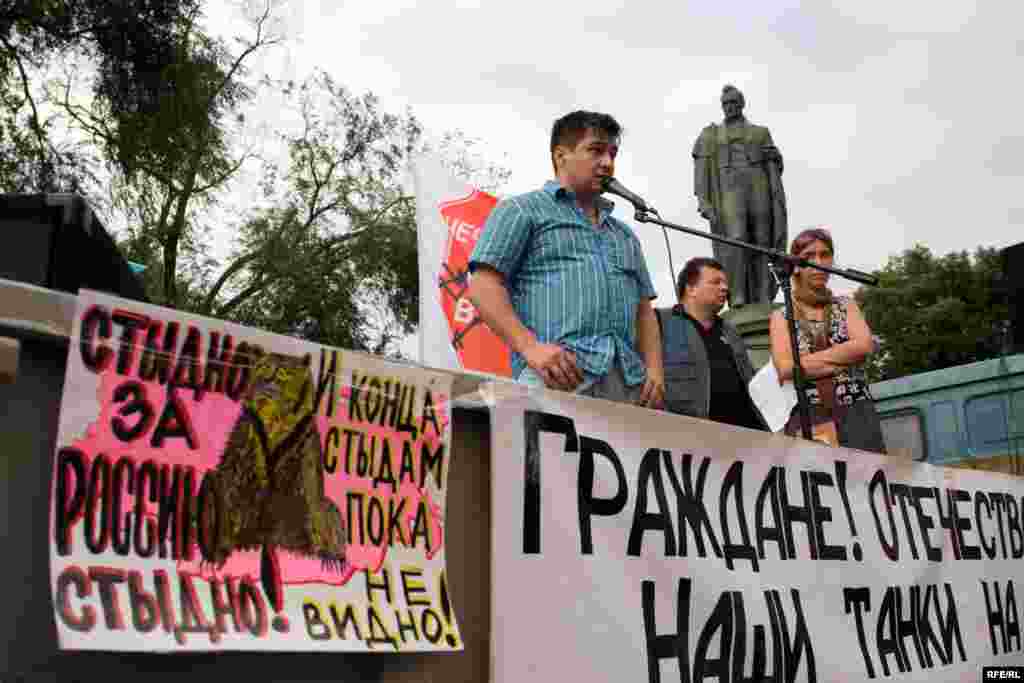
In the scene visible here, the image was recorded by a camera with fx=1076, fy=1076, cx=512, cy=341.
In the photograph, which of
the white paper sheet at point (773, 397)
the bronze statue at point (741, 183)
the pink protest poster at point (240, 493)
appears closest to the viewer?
the pink protest poster at point (240, 493)

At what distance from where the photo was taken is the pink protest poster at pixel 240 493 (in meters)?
1.49

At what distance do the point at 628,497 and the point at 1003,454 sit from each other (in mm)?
6556

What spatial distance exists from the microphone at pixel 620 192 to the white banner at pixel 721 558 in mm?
844

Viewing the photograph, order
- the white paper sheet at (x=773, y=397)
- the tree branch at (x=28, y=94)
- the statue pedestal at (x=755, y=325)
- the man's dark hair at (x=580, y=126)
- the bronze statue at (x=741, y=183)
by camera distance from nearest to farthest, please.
Answer: the man's dark hair at (x=580, y=126) → the white paper sheet at (x=773, y=397) → the statue pedestal at (x=755, y=325) → the bronze statue at (x=741, y=183) → the tree branch at (x=28, y=94)

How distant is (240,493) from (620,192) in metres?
1.88

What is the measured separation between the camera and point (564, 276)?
9.80 feet

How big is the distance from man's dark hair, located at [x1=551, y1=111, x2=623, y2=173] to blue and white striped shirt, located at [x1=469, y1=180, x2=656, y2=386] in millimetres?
159

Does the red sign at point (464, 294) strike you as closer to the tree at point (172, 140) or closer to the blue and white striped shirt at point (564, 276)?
the blue and white striped shirt at point (564, 276)

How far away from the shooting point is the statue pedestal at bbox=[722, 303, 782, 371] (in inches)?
346

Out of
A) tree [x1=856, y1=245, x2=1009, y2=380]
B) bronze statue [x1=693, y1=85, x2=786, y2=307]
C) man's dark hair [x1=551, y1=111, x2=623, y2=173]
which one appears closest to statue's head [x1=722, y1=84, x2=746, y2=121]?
bronze statue [x1=693, y1=85, x2=786, y2=307]

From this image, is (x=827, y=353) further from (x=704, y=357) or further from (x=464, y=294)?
(x=464, y=294)

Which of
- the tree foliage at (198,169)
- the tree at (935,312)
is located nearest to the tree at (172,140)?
the tree foliage at (198,169)

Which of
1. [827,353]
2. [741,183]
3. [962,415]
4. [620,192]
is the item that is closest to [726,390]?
[827,353]

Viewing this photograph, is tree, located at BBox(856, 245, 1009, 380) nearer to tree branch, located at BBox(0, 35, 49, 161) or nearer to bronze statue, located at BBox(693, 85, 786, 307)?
bronze statue, located at BBox(693, 85, 786, 307)
